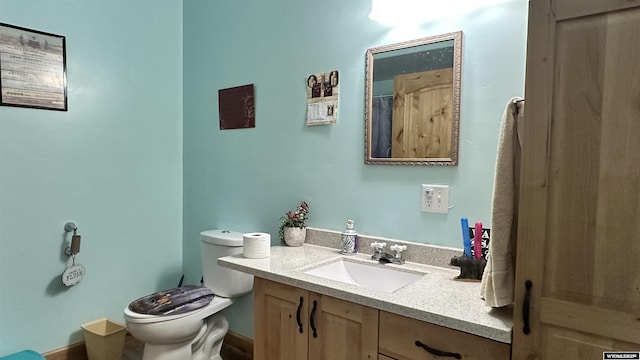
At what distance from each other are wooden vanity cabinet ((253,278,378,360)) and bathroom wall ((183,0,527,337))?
53cm

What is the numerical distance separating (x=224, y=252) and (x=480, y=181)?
4.66 feet

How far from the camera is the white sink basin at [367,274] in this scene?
5.03 ft

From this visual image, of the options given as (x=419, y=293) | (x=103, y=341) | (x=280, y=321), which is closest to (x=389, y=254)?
(x=419, y=293)

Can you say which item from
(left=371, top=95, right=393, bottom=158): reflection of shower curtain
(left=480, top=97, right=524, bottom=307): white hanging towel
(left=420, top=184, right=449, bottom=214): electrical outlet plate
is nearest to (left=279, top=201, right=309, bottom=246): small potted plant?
(left=371, top=95, right=393, bottom=158): reflection of shower curtain

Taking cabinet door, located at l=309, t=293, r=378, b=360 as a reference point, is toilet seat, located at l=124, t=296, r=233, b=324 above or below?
below

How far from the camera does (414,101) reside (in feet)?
5.33

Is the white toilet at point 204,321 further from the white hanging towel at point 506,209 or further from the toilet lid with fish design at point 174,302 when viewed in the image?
the white hanging towel at point 506,209

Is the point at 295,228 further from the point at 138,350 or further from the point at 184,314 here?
the point at 138,350

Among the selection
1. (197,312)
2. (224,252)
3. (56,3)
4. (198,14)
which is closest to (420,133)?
(224,252)

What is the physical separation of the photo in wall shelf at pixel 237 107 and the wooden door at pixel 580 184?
5.41ft

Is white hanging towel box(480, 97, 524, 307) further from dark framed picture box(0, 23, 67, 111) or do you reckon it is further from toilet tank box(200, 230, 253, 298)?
dark framed picture box(0, 23, 67, 111)

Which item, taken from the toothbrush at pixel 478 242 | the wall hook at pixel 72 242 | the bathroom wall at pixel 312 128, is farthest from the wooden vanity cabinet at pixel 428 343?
the wall hook at pixel 72 242

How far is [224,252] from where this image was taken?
2.16m

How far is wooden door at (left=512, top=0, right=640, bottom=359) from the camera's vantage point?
0.82m
